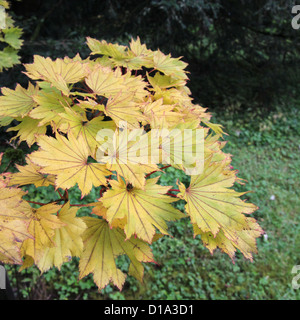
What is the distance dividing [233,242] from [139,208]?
293 millimetres

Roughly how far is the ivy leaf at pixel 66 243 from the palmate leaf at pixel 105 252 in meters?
0.04

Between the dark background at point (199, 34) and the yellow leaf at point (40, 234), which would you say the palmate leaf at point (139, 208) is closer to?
the yellow leaf at point (40, 234)

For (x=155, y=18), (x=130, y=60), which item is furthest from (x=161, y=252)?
(x=155, y=18)

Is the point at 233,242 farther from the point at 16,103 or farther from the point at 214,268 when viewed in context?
the point at 214,268

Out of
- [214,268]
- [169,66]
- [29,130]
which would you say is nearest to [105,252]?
[29,130]

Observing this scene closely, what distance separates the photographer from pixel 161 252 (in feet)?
10.1

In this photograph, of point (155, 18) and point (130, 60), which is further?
point (155, 18)

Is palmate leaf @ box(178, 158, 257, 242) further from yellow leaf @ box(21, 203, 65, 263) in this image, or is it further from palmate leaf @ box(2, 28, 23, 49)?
palmate leaf @ box(2, 28, 23, 49)

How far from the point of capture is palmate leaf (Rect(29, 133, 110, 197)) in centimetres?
70

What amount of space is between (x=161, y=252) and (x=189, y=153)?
2496mm

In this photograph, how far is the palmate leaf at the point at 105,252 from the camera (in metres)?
0.76
